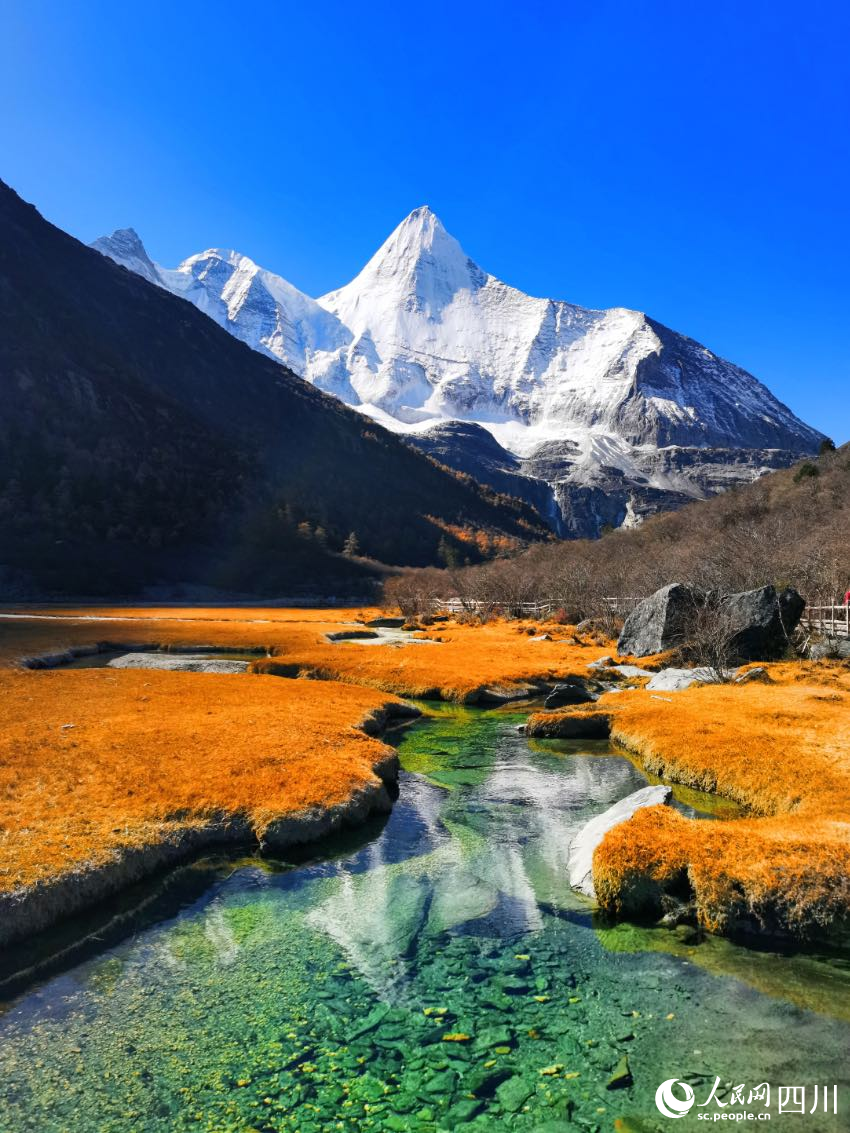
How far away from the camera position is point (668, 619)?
160ft

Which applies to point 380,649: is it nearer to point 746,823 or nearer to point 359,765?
point 359,765

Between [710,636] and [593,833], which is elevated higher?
[710,636]

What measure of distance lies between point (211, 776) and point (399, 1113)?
12.5 metres

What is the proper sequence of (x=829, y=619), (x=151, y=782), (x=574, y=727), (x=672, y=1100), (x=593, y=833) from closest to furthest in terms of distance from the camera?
(x=672, y=1100), (x=593, y=833), (x=151, y=782), (x=574, y=727), (x=829, y=619)

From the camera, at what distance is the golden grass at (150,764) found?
49.9ft

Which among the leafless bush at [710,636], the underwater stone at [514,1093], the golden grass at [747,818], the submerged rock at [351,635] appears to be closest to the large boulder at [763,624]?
the leafless bush at [710,636]

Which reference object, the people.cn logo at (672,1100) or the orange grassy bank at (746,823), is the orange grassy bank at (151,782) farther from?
the people.cn logo at (672,1100)

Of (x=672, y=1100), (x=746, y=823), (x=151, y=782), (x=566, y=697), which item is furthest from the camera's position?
(x=566, y=697)

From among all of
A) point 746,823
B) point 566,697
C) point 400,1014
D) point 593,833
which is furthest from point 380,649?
point 400,1014

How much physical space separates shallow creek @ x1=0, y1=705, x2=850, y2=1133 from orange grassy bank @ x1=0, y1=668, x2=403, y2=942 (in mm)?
1308

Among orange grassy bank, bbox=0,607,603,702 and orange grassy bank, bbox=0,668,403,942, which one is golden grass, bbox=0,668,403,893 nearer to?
orange grassy bank, bbox=0,668,403,942

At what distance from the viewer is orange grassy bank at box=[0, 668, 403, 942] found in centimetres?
1401

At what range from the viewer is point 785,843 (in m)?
13.7

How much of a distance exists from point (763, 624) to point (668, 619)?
692 cm
